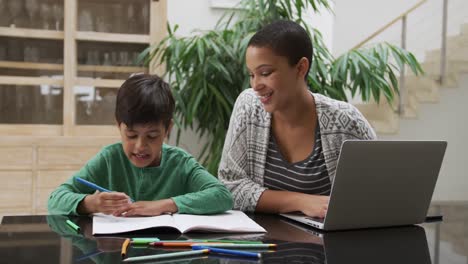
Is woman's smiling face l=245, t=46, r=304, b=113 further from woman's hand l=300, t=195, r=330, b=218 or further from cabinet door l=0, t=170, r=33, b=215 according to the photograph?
cabinet door l=0, t=170, r=33, b=215

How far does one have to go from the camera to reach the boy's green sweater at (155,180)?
46.8 inches

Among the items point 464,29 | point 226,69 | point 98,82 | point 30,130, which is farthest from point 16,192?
point 464,29

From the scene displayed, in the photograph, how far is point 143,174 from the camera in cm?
128

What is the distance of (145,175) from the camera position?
1278 mm

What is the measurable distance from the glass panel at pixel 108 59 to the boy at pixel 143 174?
6.06ft

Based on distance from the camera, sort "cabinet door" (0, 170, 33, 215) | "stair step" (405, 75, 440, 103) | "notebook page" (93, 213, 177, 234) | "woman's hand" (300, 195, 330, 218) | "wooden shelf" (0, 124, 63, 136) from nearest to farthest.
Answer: "notebook page" (93, 213, 177, 234)
"woman's hand" (300, 195, 330, 218)
"cabinet door" (0, 170, 33, 215)
"wooden shelf" (0, 124, 63, 136)
"stair step" (405, 75, 440, 103)

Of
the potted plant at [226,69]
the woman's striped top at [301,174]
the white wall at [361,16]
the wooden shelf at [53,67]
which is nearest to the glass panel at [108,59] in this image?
the wooden shelf at [53,67]

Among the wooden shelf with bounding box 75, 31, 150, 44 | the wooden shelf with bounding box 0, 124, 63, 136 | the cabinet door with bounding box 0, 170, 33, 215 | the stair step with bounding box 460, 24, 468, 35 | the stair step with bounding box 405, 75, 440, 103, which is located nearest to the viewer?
the cabinet door with bounding box 0, 170, 33, 215

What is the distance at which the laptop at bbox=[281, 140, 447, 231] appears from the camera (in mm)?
998

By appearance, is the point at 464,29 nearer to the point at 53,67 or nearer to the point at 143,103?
the point at 53,67

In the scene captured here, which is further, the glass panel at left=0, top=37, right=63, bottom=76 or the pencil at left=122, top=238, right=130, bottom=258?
the glass panel at left=0, top=37, right=63, bottom=76

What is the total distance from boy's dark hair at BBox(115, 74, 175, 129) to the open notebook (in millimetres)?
211

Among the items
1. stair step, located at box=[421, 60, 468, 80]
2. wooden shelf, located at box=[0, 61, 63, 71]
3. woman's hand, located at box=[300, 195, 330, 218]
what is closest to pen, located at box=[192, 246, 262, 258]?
woman's hand, located at box=[300, 195, 330, 218]

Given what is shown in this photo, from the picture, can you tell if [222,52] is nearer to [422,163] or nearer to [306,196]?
[306,196]
